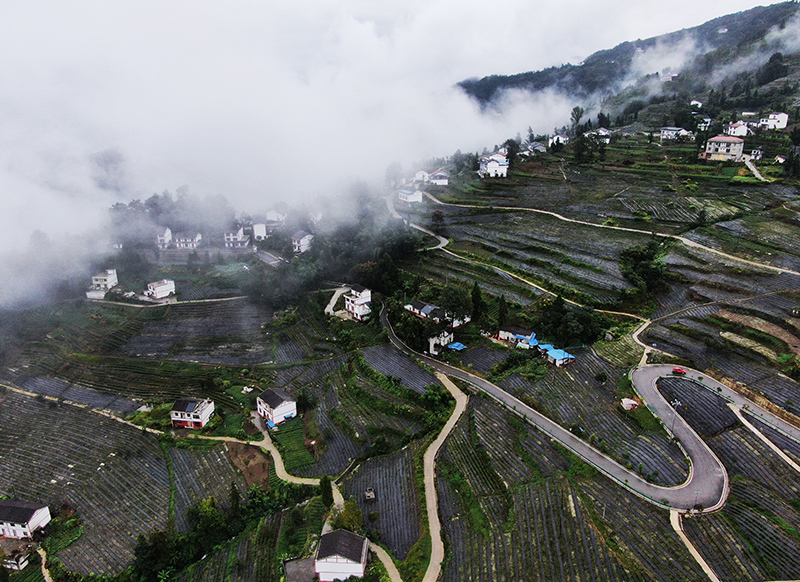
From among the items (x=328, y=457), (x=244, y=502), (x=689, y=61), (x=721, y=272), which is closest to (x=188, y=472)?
(x=244, y=502)

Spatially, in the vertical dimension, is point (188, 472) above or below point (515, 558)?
below

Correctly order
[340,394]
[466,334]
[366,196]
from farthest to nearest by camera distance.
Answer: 1. [366,196]
2. [466,334]
3. [340,394]

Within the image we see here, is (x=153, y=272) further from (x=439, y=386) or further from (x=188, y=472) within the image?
(x=439, y=386)

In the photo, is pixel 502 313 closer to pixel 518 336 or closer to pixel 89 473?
pixel 518 336

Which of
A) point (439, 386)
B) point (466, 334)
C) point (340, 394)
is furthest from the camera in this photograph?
point (466, 334)

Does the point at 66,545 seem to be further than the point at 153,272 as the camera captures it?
No

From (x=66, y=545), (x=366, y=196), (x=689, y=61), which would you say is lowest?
(x=66, y=545)

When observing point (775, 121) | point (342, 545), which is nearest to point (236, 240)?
point (342, 545)
